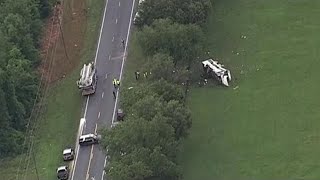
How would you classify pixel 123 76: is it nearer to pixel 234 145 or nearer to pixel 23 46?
Result: pixel 23 46

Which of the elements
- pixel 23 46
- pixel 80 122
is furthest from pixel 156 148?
pixel 23 46

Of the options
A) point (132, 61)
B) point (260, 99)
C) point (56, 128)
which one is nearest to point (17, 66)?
point (56, 128)

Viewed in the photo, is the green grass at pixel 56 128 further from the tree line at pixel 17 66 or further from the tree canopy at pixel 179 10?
the tree canopy at pixel 179 10

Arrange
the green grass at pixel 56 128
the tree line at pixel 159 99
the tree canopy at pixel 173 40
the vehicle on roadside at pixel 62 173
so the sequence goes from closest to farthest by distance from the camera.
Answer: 1. the tree line at pixel 159 99
2. the vehicle on roadside at pixel 62 173
3. the green grass at pixel 56 128
4. the tree canopy at pixel 173 40

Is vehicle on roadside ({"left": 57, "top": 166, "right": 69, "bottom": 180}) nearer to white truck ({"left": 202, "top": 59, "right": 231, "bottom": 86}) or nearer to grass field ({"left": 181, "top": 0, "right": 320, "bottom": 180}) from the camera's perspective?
grass field ({"left": 181, "top": 0, "right": 320, "bottom": 180})

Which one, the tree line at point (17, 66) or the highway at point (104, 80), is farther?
the tree line at point (17, 66)

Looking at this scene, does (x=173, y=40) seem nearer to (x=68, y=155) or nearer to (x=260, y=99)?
(x=260, y=99)

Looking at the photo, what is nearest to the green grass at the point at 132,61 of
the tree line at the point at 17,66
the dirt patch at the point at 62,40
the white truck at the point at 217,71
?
the dirt patch at the point at 62,40
